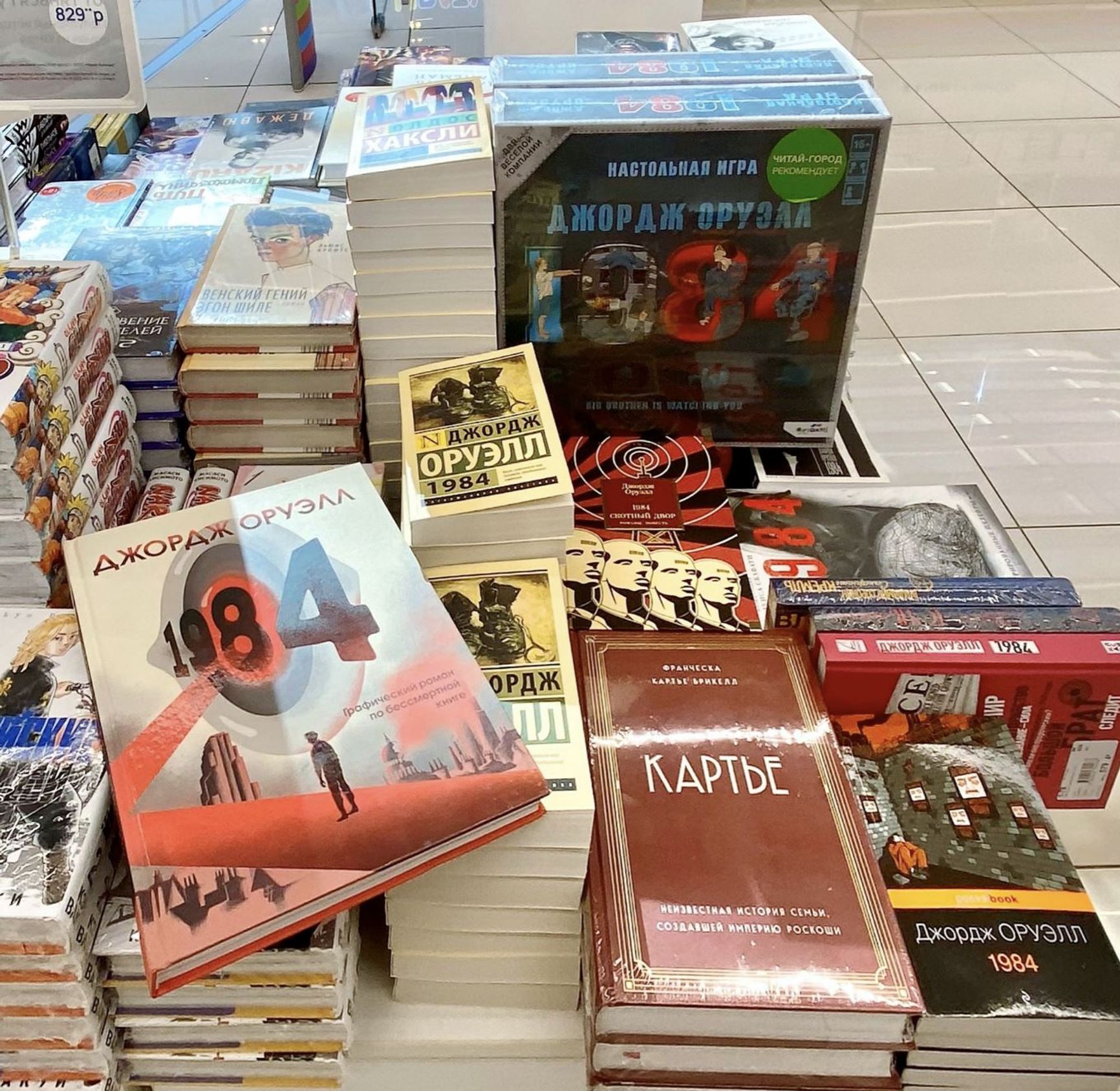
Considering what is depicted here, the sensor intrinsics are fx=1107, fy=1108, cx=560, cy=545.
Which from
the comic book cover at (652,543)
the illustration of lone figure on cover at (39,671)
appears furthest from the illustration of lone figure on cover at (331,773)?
the comic book cover at (652,543)

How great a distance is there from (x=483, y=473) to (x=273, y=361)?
1.24 ft

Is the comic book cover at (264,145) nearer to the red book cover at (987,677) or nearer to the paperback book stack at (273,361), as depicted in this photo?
the paperback book stack at (273,361)

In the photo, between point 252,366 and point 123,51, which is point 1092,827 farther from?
point 123,51

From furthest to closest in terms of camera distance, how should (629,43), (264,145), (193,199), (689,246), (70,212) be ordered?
1. (264,145)
2. (193,199)
3. (70,212)
4. (629,43)
5. (689,246)

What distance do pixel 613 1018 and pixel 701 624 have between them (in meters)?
0.51

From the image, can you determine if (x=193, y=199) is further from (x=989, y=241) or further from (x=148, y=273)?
(x=989, y=241)

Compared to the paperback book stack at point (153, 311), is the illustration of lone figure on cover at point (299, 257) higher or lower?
higher

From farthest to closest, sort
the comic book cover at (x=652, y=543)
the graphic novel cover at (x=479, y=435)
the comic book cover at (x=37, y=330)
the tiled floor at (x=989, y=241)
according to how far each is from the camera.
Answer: the tiled floor at (x=989, y=241) < the comic book cover at (x=652, y=543) < the graphic novel cover at (x=479, y=435) < the comic book cover at (x=37, y=330)

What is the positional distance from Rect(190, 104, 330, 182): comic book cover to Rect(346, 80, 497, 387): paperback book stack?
78 cm

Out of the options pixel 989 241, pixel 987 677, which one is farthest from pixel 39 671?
pixel 989 241

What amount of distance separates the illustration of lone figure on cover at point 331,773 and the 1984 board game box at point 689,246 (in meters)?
0.73

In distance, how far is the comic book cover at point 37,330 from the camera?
1121 millimetres

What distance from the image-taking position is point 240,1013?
40.1 inches

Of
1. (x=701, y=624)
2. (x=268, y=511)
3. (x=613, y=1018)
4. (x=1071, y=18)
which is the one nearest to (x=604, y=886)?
(x=613, y=1018)
